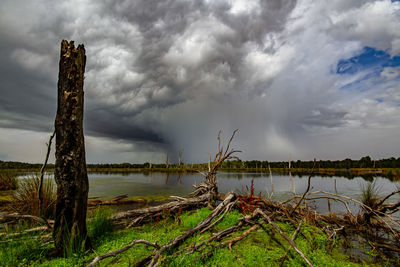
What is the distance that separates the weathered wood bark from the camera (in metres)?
3.30

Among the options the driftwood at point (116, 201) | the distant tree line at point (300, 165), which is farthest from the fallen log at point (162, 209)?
the distant tree line at point (300, 165)

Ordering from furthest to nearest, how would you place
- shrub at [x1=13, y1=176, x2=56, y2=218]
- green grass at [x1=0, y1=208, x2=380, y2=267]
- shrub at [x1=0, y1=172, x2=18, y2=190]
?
shrub at [x1=0, y1=172, x2=18, y2=190] → shrub at [x1=13, y1=176, x2=56, y2=218] → green grass at [x1=0, y1=208, x2=380, y2=267]

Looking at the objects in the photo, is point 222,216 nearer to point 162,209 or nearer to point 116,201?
point 162,209

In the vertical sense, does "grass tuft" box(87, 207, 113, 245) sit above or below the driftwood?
above

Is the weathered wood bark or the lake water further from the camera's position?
the lake water

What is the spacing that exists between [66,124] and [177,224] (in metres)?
4.19

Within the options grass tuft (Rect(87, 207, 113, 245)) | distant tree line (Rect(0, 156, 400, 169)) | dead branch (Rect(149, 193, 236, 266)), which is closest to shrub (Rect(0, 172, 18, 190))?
grass tuft (Rect(87, 207, 113, 245))

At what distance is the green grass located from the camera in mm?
3127

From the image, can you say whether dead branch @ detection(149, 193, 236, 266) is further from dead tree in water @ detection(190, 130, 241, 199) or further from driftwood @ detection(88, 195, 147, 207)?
driftwood @ detection(88, 195, 147, 207)

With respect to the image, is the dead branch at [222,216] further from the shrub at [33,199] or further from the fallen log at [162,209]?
the shrub at [33,199]

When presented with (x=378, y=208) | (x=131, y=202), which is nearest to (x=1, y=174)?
(x=131, y=202)

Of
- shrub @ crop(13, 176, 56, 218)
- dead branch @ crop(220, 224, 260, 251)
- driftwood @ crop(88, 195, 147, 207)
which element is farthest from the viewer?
driftwood @ crop(88, 195, 147, 207)

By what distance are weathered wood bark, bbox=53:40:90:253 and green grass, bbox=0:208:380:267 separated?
0.37 meters

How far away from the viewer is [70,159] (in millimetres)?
3322
